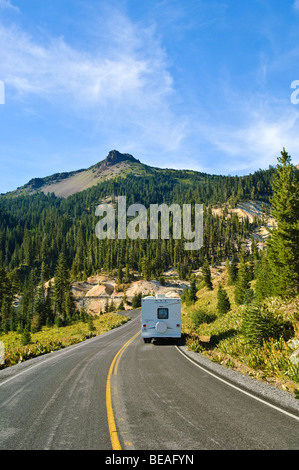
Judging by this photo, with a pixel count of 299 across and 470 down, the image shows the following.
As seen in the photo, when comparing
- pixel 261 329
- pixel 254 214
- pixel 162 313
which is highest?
pixel 254 214

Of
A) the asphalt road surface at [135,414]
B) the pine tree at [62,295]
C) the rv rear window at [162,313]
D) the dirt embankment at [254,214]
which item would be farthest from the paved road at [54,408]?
the dirt embankment at [254,214]

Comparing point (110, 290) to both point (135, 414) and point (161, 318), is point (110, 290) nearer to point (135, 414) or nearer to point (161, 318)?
point (161, 318)

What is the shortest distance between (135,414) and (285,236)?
21789 mm

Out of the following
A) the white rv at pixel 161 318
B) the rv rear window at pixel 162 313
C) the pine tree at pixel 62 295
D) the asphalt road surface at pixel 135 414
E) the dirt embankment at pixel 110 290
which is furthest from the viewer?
the dirt embankment at pixel 110 290

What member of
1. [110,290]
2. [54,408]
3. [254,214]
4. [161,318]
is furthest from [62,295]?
[254,214]

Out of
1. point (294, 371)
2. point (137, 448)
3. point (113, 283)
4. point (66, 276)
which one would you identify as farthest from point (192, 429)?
point (113, 283)

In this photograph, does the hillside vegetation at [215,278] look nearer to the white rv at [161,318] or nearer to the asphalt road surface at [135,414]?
the white rv at [161,318]

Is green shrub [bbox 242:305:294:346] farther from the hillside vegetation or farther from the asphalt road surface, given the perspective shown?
the asphalt road surface

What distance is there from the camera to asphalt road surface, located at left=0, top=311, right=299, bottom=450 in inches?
195

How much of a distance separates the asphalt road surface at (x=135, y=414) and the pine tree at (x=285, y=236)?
49.4 feet

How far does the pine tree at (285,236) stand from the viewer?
2186cm

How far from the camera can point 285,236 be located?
23.2 metres

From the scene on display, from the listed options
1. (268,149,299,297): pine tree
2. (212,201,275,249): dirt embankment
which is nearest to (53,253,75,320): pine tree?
(268,149,299,297): pine tree

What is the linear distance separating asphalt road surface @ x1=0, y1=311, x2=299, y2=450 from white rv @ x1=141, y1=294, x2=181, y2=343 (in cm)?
687
